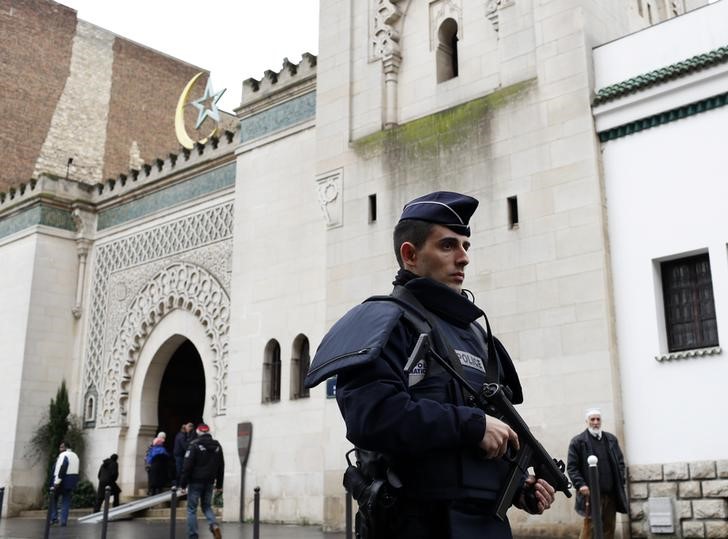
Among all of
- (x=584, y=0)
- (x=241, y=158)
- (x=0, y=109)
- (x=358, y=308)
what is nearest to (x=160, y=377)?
(x=241, y=158)

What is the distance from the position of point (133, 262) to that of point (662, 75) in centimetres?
1255

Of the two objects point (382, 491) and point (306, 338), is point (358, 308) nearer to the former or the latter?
point (382, 491)

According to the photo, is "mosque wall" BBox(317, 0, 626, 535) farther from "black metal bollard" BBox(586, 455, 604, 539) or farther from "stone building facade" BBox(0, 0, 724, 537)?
"black metal bollard" BBox(586, 455, 604, 539)

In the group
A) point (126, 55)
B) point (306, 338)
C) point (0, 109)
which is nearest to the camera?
point (306, 338)

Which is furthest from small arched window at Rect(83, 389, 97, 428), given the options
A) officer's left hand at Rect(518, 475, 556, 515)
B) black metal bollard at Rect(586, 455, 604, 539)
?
officer's left hand at Rect(518, 475, 556, 515)

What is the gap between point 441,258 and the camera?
2699mm

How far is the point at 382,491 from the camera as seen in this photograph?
2408 mm

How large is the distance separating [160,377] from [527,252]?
10.3m

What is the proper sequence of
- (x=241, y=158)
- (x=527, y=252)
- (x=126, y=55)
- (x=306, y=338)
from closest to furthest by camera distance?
(x=527, y=252) < (x=306, y=338) < (x=241, y=158) < (x=126, y=55)

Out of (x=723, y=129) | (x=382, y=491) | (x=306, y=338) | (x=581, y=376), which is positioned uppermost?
(x=723, y=129)

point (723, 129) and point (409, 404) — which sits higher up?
point (723, 129)

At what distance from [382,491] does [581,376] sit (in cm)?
786

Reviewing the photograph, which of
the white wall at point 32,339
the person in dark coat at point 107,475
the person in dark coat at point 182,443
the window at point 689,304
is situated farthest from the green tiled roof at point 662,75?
the white wall at point 32,339

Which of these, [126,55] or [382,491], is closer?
[382,491]
